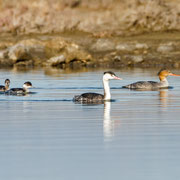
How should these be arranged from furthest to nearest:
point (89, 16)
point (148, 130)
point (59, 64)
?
1. point (89, 16)
2. point (59, 64)
3. point (148, 130)

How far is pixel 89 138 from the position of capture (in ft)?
39.2

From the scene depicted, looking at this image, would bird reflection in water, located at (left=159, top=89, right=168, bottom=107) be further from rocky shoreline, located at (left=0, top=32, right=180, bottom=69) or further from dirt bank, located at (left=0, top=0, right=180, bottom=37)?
dirt bank, located at (left=0, top=0, right=180, bottom=37)

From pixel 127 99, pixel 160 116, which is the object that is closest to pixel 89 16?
pixel 127 99

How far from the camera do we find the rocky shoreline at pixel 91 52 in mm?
38500

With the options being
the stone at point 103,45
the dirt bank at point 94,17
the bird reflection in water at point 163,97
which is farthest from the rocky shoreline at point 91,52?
the bird reflection in water at point 163,97

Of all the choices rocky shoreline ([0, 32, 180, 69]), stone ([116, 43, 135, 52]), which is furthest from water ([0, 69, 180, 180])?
stone ([116, 43, 135, 52])

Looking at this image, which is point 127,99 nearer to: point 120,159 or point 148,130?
point 148,130

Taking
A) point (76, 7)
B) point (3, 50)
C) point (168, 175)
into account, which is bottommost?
point (168, 175)

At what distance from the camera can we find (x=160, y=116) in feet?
49.6

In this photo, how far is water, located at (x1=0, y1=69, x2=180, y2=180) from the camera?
9461 mm

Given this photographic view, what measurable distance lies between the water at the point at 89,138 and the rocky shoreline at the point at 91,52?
18145 mm

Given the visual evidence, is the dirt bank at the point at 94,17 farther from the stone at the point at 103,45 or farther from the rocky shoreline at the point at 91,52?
the stone at the point at 103,45

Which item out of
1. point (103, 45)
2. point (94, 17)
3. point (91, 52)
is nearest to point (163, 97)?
point (91, 52)

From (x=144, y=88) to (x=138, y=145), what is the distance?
1196 centimetres
